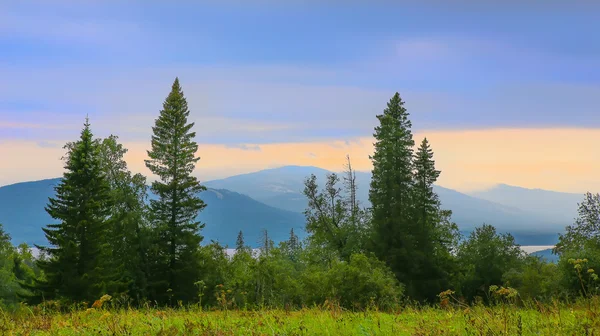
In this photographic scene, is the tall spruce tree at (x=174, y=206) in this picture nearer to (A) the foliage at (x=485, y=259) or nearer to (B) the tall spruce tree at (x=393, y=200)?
(B) the tall spruce tree at (x=393, y=200)

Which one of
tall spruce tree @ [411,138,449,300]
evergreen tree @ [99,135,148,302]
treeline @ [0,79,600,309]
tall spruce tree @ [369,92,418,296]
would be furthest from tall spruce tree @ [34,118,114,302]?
tall spruce tree @ [411,138,449,300]

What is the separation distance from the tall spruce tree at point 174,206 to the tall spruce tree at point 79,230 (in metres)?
5.37

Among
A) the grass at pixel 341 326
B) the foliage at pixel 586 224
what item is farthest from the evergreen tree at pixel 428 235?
the grass at pixel 341 326

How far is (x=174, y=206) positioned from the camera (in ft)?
127

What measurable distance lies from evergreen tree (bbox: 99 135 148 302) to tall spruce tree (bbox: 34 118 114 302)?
168 inches

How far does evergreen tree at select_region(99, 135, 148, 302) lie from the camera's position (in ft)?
125

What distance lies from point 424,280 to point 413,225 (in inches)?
200

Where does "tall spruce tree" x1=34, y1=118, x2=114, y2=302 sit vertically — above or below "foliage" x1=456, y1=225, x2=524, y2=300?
above

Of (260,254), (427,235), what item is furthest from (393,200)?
(260,254)

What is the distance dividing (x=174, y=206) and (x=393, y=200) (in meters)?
19.1

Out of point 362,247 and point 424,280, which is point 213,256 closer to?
point 362,247

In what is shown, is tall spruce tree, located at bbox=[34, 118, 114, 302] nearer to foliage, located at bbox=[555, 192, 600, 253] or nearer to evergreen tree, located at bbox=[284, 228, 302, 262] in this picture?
evergreen tree, located at bbox=[284, 228, 302, 262]

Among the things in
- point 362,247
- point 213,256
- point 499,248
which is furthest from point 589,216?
point 213,256

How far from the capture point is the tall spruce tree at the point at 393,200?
42.1 metres
